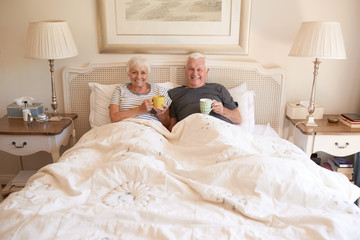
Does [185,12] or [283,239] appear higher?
[185,12]

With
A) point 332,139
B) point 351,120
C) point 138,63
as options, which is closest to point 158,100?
point 138,63

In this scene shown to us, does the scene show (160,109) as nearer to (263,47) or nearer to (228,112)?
(228,112)

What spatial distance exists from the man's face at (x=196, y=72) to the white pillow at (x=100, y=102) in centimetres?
23

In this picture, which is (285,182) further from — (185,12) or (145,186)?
(185,12)

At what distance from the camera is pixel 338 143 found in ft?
7.93

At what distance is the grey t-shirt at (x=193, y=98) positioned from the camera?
2.47 m

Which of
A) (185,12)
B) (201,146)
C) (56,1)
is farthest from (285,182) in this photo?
(56,1)

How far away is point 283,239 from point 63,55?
6.42 ft

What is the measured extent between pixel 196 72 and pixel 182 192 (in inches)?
48.1

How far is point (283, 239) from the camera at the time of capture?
1222 mm

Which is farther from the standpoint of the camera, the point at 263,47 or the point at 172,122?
the point at 263,47

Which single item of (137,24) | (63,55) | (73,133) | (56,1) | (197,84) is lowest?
(73,133)

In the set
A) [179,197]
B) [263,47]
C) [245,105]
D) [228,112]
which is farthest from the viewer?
[263,47]

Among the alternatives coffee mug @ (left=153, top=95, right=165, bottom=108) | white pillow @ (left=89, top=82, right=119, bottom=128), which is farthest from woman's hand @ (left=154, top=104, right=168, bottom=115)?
white pillow @ (left=89, top=82, right=119, bottom=128)
